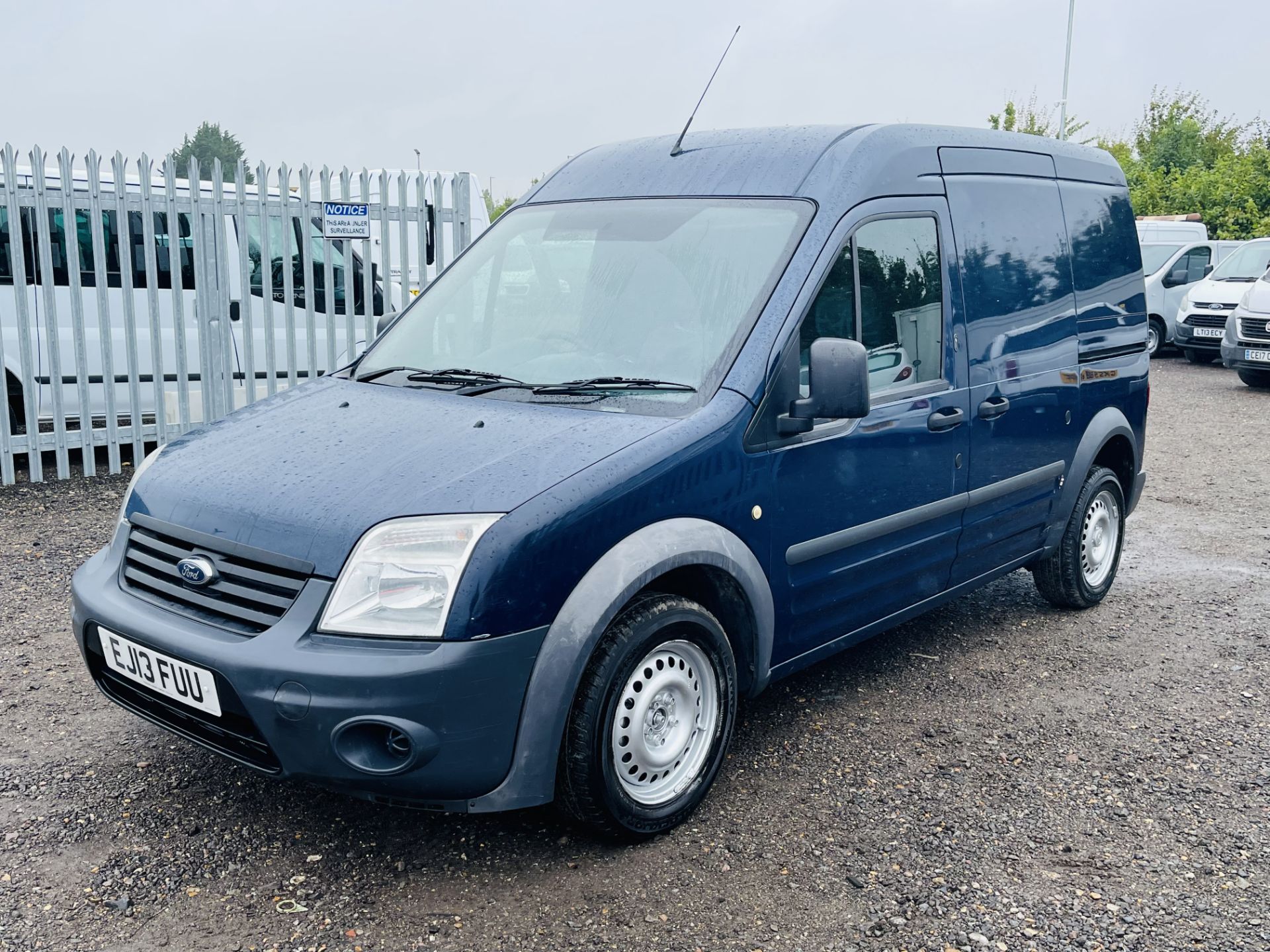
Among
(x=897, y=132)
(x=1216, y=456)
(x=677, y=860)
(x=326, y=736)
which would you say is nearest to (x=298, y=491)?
(x=326, y=736)

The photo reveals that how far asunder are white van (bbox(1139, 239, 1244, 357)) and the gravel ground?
1472cm

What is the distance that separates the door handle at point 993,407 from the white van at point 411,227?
536 cm

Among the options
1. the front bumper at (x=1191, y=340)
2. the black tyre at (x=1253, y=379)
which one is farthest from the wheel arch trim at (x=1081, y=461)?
the front bumper at (x=1191, y=340)

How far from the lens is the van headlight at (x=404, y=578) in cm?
276

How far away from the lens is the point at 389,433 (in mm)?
3287

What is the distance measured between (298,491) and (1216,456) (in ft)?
29.7

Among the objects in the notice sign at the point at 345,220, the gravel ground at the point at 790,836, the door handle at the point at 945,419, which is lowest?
the gravel ground at the point at 790,836

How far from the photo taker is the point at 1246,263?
16844 mm

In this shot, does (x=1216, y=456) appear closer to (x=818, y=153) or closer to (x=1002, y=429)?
(x=1002, y=429)

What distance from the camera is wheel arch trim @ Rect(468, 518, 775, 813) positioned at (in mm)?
2854

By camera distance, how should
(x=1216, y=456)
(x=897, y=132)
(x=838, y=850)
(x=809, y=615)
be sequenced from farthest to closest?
(x=1216, y=456)
(x=897, y=132)
(x=809, y=615)
(x=838, y=850)

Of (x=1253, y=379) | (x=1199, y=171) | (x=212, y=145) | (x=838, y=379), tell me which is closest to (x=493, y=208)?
(x=1199, y=171)

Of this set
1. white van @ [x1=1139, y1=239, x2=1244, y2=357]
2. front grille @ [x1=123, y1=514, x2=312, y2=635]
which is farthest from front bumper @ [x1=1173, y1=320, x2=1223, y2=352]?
front grille @ [x1=123, y1=514, x2=312, y2=635]

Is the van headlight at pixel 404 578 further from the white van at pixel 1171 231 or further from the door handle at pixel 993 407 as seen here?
the white van at pixel 1171 231
